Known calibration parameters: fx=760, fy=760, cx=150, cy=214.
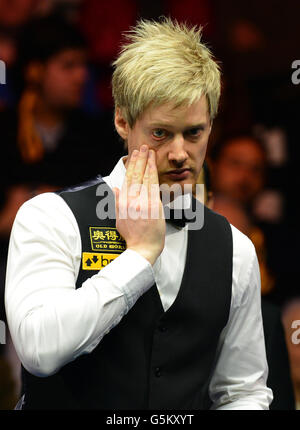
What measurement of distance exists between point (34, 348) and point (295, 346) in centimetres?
281

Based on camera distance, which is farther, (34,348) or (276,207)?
(276,207)

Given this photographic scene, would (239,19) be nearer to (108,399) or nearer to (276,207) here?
(276,207)

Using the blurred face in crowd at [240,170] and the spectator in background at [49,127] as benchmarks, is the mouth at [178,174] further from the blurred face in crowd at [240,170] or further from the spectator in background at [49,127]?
the blurred face in crowd at [240,170]

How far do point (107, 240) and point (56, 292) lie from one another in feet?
1.08

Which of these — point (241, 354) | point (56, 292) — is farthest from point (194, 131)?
point (241, 354)

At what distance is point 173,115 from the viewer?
222 cm

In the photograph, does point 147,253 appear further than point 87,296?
Yes

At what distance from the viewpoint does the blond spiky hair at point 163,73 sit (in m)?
2.23

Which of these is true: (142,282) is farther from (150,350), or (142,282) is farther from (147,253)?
(150,350)

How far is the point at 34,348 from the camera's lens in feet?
6.53

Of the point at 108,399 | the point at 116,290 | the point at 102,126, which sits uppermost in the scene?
the point at 102,126

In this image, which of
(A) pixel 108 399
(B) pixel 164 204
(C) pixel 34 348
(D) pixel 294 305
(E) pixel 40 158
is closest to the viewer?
(C) pixel 34 348

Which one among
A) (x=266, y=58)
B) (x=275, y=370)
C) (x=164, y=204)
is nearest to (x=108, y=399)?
(x=164, y=204)

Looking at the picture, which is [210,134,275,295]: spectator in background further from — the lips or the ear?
the lips
